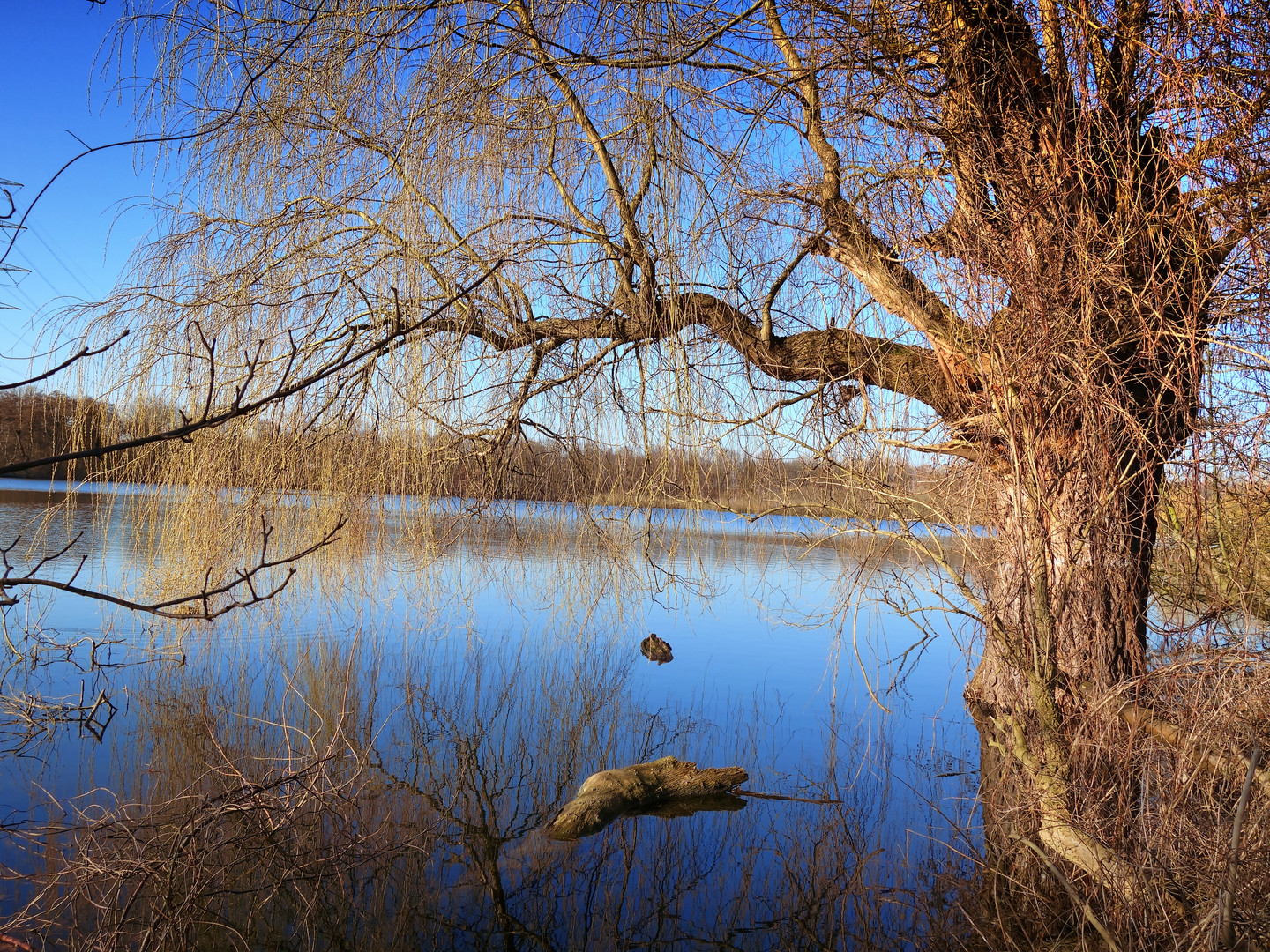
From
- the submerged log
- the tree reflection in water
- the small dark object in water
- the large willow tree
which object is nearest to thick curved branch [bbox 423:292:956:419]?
the large willow tree

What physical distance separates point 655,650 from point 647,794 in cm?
260

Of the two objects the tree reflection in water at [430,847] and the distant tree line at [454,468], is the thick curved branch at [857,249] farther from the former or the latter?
the tree reflection in water at [430,847]

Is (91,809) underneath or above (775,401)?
underneath

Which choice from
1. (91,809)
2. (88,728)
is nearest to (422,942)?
Result: (91,809)

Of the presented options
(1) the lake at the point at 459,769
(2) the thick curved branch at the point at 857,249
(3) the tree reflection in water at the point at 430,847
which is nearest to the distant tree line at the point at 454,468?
(1) the lake at the point at 459,769

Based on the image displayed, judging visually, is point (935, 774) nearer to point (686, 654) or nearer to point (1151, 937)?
point (1151, 937)

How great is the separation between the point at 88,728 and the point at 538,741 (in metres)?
1.94

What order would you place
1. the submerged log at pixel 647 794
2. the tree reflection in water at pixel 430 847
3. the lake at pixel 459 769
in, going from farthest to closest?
the submerged log at pixel 647 794 → the lake at pixel 459 769 → the tree reflection in water at pixel 430 847

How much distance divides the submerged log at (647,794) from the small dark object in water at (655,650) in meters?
2.24

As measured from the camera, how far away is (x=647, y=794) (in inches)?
127

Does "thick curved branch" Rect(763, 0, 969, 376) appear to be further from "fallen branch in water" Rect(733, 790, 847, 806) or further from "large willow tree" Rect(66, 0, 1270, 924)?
"fallen branch in water" Rect(733, 790, 847, 806)

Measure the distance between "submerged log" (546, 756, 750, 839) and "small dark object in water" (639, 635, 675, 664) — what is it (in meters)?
2.24

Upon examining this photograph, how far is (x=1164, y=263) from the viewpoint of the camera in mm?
2605

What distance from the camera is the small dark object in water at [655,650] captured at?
5750 mm
